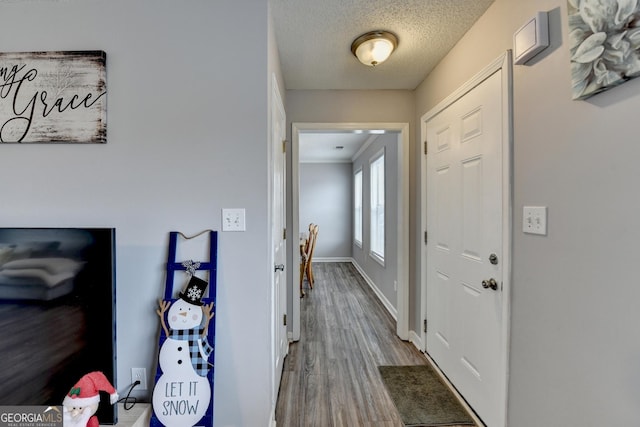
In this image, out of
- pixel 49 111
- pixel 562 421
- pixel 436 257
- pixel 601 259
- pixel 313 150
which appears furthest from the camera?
pixel 313 150

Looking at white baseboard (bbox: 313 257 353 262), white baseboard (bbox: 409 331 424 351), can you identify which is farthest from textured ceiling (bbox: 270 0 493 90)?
white baseboard (bbox: 313 257 353 262)

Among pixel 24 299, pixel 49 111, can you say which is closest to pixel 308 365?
pixel 24 299

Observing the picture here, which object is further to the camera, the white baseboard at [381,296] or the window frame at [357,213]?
the window frame at [357,213]

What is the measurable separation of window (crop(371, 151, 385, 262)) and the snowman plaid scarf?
3262 millimetres

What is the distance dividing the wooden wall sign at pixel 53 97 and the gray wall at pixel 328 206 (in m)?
5.34

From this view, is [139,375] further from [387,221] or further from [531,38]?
[387,221]

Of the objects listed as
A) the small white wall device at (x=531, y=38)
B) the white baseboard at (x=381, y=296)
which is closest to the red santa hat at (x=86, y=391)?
the small white wall device at (x=531, y=38)

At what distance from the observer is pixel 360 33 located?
1.83 metres

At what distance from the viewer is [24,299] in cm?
124

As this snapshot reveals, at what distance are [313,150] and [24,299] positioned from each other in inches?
190

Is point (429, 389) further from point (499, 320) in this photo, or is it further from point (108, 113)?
point (108, 113)

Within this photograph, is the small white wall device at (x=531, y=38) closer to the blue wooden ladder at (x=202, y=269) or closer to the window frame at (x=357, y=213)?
the blue wooden ladder at (x=202, y=269)

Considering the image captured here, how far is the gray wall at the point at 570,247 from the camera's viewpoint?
3.00 feet

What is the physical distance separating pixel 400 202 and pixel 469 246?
98 cm
